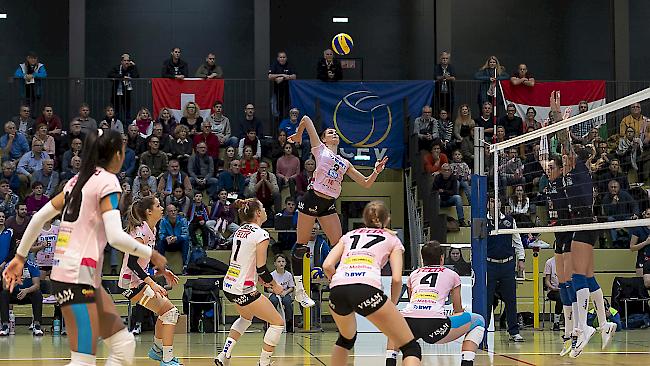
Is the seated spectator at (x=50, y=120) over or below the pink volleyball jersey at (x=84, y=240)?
over

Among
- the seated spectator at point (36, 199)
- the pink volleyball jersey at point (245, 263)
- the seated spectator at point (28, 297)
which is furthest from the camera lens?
the seated spectator at point (36, 199)

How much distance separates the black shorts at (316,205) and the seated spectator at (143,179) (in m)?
8.75

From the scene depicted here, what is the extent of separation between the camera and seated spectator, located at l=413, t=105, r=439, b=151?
21.7 m

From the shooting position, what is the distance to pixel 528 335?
54.3 ft

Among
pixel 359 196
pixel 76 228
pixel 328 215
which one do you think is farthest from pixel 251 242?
Result: pixel 359 196

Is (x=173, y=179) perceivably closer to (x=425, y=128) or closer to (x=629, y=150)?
(x=425, y=128)

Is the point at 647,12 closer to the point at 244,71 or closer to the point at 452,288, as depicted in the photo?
the point at 244,71

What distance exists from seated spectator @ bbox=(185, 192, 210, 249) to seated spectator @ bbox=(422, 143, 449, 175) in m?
5.19

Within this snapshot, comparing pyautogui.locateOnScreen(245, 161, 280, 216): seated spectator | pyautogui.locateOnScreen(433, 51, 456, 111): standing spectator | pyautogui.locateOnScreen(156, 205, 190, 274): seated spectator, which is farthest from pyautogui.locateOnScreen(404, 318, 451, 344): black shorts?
pyautogui.locateOnScreen(433, 51, 456, 111): standing spectator

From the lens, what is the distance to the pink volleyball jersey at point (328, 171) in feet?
39.2

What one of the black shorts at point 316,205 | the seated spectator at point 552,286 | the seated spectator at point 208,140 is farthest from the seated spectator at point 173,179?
the black shorts at point 316,205

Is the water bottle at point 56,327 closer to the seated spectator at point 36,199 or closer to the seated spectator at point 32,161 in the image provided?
the seated spectator at point 36,199

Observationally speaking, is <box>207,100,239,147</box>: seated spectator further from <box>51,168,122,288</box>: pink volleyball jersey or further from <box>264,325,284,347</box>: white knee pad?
<box>51,168,122,288</box>: pink volleyball jersey

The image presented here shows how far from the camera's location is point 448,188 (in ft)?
68.2
